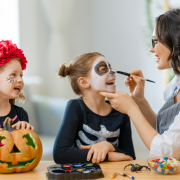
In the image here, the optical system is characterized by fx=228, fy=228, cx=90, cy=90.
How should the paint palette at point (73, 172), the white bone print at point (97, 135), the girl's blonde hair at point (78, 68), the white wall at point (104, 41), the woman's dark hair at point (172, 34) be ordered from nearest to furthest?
the paint palette at point (73, 172) → the woman's dark hair at point (172, 34) → the white bone print at point (97, 135) → the girl's blonde hair at point (78, 68) → the white wall at point (104, 41)

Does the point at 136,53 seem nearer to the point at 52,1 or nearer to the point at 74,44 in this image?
the point at 74,44

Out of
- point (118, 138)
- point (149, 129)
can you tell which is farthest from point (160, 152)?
point (118, 138)

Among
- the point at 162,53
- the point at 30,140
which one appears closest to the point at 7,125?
the point at 30,140

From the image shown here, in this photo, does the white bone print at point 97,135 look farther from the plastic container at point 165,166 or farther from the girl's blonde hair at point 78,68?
the plastic container at point 165,166

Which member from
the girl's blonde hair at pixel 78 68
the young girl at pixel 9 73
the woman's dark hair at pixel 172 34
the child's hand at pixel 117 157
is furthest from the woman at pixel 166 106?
the young girl at pixel 9 73

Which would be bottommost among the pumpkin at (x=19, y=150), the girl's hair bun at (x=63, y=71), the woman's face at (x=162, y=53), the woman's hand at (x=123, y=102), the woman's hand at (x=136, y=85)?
the pumpkin at (x=19, y=150)

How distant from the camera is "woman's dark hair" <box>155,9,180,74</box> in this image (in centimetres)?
111

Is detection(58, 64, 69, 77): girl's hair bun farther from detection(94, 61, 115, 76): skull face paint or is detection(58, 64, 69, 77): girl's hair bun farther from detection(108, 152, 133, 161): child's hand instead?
detection(108, 152, 133, 161): child's hand

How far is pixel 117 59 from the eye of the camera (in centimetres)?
254

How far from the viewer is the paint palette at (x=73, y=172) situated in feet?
2.44

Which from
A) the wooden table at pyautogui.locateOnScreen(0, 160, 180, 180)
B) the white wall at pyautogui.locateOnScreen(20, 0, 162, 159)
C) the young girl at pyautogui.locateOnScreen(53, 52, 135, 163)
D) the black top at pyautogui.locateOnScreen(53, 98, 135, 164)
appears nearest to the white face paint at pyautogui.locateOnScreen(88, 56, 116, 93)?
the young girl at pyautogui.locateOnScreen(53, 52, 135, 163)

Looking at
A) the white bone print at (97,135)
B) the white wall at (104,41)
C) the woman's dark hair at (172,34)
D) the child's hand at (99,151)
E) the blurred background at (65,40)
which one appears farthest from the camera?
the white wall at (104,41)

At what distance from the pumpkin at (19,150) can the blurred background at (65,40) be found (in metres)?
1.17

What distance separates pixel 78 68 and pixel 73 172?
712 millimetres
